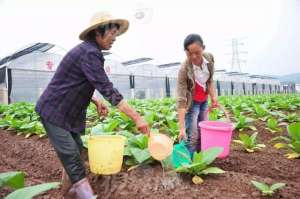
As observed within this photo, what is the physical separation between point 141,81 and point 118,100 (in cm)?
1967

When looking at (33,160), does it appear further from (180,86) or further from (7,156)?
(180,86)

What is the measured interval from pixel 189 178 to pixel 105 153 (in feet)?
2.62

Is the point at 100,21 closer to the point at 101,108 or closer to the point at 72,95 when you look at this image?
the point at 72,95

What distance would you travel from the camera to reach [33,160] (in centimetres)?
427

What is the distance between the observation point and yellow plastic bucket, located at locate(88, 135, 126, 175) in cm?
261

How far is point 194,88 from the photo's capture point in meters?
3.53

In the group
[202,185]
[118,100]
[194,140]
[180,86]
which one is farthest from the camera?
[194,140]

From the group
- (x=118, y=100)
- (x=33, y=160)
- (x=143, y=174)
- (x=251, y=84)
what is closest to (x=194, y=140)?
(x=143, y=174)

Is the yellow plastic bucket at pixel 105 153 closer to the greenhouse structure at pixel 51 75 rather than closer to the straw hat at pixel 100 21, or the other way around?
the straw hat at pixel 100 21

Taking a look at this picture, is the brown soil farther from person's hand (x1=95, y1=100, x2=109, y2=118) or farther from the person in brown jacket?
person's hand (x1=95, y1=100, x2=109, y2=118)

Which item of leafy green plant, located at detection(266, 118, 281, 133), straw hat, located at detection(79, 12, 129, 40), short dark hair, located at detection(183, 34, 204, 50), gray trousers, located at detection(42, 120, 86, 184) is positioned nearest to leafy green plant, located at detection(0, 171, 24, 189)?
gray trousers, located at detection(42, 120, 86, 184)

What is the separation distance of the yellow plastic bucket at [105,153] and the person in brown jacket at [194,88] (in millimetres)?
764

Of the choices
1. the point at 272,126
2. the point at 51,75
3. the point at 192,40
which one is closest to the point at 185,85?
the point at 192,40

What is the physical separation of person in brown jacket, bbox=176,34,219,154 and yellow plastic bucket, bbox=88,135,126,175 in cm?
76
